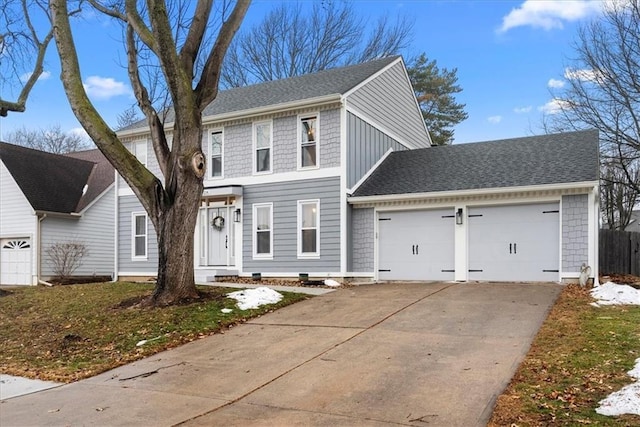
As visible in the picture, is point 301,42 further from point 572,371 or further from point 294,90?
point 572,371

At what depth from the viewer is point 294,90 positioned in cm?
1661

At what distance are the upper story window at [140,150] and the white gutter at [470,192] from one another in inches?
321

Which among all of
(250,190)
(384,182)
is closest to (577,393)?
(384,182)

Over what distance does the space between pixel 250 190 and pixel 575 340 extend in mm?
10772

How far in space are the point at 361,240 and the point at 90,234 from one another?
12976mm

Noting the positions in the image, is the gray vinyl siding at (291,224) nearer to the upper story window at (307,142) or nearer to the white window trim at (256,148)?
the white window trim at (256,148)

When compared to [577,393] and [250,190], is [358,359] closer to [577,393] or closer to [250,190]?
[577,393]

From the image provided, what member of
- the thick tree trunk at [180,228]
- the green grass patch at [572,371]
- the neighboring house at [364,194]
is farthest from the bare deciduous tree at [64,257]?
the green grass patch at [572,371]

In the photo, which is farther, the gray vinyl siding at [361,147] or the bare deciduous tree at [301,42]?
the bare deciduous tree at [301,42]

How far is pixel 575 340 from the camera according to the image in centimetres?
694

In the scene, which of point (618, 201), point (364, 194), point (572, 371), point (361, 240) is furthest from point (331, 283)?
point (618, 201)

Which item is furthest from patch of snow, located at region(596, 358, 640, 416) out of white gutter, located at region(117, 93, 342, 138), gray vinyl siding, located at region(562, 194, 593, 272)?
white gutter, located at region(117, 93, 342, 138)

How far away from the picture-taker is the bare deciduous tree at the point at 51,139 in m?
41.8

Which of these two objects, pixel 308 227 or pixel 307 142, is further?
pixel 307 142
